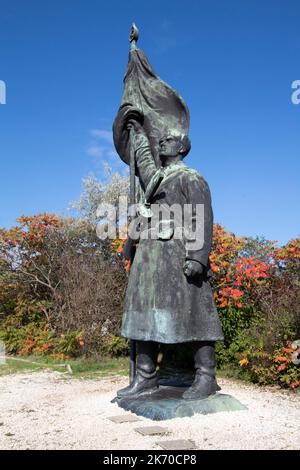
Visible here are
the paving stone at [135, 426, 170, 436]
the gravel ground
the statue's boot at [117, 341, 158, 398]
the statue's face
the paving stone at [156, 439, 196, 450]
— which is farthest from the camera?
the statue's face

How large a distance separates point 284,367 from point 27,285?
7028mm

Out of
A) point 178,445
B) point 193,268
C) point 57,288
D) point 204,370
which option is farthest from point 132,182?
point 57,288

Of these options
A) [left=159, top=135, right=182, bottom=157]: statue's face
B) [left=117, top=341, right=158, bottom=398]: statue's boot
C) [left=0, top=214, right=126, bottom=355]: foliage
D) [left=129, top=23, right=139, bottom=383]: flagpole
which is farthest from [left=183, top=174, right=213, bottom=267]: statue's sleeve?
[left=0, top=214, right=126, bottom=355]: foliage

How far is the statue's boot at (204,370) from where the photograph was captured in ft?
15.5

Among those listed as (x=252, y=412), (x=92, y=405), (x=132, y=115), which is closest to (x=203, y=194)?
(x=132, y=115)

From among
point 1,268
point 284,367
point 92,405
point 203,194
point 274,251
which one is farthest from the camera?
point 1,268

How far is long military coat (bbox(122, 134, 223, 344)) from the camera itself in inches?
183

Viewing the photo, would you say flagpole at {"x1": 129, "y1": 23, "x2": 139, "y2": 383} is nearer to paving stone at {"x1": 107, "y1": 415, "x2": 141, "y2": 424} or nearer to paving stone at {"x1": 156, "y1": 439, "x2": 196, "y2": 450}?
paving stone at {"x1": 107, "y1": 415, "x2": 141, "y2": 424}

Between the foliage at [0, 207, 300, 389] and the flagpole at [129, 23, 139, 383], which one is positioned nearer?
the flagpole at [129, 23, 139, 383]

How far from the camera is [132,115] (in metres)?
5.49

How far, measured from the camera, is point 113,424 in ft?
14.3

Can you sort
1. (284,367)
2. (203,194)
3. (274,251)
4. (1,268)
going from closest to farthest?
(203,194), (284,367), (274,251), (1,268)

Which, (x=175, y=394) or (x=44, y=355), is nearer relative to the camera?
(x=175, y=394)
